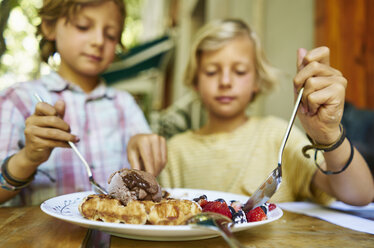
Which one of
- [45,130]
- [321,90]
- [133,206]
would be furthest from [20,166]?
[321,90]

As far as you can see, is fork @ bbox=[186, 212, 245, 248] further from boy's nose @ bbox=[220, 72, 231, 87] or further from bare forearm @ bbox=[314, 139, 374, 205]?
boy's nose @ bbox=[220, 72, 231, 87]

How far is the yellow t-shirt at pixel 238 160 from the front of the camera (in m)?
1.60

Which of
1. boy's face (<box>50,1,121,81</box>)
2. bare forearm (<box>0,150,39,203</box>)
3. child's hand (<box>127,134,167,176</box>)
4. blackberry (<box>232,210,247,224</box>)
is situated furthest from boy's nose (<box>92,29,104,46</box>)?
blackberry (<box>232,210,247,224</box>)

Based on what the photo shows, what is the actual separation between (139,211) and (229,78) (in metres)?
1.20

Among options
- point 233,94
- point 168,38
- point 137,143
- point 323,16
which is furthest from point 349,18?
point 168,38

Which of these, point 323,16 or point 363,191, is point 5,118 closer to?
point 363,191

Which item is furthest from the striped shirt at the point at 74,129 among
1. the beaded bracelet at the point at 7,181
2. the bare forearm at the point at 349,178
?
the bare forearm at the point at 349,178

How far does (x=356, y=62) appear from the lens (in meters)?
2.48

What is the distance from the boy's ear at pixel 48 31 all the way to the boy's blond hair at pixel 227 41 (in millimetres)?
849

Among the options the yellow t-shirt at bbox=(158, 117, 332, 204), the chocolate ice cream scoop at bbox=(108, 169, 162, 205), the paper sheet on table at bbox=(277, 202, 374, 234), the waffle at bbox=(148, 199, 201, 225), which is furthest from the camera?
the yellow t-shirt at bbox=(158, 117, 332, 204)

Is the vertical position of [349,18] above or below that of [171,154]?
above

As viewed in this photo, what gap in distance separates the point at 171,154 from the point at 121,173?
3.73 ft

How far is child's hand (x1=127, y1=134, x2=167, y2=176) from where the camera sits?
120 centimetres

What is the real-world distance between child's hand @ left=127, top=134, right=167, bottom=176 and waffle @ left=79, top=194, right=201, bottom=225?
0.43 meters
